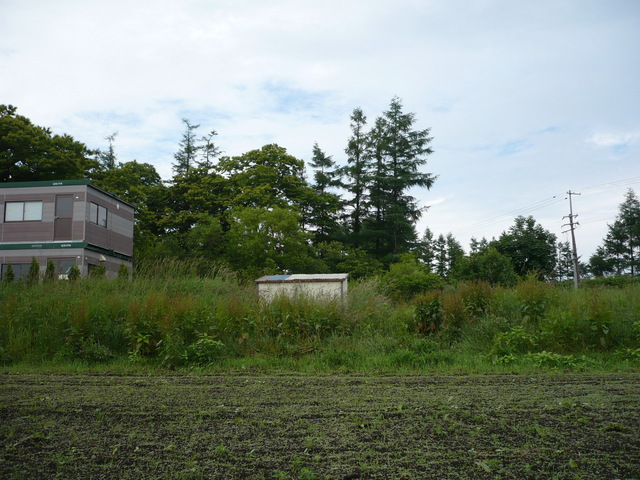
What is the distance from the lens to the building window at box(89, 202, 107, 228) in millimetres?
21047

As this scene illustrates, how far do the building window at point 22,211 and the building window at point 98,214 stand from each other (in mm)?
1898

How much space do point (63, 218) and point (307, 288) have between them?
14088 mm

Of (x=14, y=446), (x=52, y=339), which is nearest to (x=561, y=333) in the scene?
(x=14, y=446)

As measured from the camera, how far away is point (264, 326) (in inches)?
356

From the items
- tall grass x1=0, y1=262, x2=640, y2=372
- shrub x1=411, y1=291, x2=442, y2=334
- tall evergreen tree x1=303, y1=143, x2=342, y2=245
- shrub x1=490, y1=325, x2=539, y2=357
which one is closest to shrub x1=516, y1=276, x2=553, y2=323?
tall grass x1=0, y1=262, x2=640, y2=372

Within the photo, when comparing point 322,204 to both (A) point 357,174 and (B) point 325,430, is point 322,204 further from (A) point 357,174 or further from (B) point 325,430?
(B) point 325,430

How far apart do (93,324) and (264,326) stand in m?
2.88

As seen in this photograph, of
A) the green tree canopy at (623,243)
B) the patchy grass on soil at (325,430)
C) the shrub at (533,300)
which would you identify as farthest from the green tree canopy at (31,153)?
the green tree canopy at (623,243)

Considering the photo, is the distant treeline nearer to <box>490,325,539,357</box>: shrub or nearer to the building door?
the building door

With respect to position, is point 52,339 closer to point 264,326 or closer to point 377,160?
point 264,326

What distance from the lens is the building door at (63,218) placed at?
2045 cm

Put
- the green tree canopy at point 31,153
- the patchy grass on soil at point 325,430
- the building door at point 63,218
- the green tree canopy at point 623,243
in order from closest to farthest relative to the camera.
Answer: the patchy grass on soil at point 325,430, the building door at point 63,218, the green tree canopy at point 31,153, the green tree canopy at point 623,243

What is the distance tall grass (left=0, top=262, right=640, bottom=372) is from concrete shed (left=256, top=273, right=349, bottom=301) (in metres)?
0.36

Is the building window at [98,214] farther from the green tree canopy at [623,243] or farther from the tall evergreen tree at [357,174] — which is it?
the green tree canopy at [623,243]
